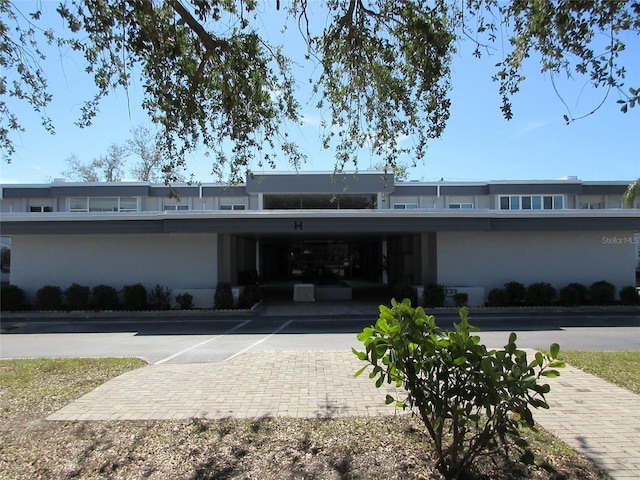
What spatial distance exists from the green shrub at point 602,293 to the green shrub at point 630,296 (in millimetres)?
418

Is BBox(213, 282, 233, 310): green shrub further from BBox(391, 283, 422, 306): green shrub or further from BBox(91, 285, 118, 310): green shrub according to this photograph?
BBox(391, 283, 422, 306): green shrub

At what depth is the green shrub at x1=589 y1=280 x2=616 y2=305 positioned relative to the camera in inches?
640

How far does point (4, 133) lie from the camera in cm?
634

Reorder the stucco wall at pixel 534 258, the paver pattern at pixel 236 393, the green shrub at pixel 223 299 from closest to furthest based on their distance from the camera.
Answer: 1. the paver pattern at pixel 236 393
2. the green shrub at pixel 223 299
3. the stucco wall at pixel 534 258

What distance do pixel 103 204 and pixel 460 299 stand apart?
23822 millimetres

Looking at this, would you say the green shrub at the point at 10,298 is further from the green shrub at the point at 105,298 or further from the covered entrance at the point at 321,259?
the covered entrance at the point at 321,259

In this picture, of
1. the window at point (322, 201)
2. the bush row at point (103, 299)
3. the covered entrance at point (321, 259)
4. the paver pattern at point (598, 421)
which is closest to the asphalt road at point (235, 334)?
the bush row at point (103, 299)

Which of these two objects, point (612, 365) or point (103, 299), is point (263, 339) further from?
point (103, 299)

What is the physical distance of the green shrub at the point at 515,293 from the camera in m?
16.2

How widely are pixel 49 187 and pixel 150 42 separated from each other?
27.4 metres

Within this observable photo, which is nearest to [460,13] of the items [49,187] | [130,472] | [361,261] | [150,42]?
[150,42]

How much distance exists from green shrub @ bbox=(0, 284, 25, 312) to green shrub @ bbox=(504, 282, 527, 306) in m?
18.3

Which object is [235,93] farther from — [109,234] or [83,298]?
[83,298]

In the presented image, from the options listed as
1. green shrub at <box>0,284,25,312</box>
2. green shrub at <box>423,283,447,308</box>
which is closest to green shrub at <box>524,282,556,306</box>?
green shrub at <box>423,283,447,308</box>
